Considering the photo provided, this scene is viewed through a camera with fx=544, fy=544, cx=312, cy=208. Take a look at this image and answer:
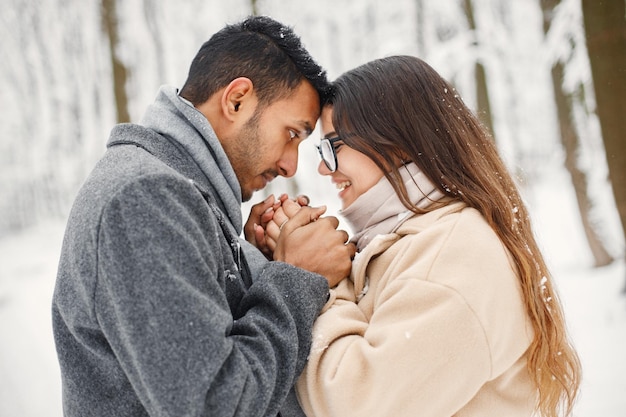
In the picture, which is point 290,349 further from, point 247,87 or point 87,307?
point 247,87

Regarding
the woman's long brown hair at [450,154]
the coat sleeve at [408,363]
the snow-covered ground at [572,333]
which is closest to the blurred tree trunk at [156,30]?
the snow-covered ground at [572,333]

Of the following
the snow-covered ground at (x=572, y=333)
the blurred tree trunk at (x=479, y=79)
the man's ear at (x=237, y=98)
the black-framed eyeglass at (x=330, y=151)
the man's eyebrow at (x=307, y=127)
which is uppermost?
the man's ear at (x=237, y=98)

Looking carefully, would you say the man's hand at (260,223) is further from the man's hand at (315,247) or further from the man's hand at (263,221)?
the man's hand at (315,247)

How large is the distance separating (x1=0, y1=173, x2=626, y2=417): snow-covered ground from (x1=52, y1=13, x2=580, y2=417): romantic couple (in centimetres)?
127

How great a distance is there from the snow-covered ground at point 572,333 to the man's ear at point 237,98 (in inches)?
72.7

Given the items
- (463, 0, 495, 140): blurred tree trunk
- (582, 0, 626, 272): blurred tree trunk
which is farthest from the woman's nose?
(463, 0, 495, 140): blurred tree trunk

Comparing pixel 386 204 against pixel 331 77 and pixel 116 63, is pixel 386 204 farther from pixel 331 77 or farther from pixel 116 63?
pixel 331 77

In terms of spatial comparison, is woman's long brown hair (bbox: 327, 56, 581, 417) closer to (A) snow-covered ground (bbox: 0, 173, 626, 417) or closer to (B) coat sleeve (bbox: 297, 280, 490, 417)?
(B) coat sleeve (bbox: 297, 280, 490, 417)

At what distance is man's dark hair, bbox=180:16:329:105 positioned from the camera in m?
2.23

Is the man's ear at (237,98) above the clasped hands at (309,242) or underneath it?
above

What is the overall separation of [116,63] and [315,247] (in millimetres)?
6022

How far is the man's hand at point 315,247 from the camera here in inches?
76.4

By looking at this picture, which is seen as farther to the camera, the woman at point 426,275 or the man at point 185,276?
the woman at point 426,275

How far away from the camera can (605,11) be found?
13.2ft
